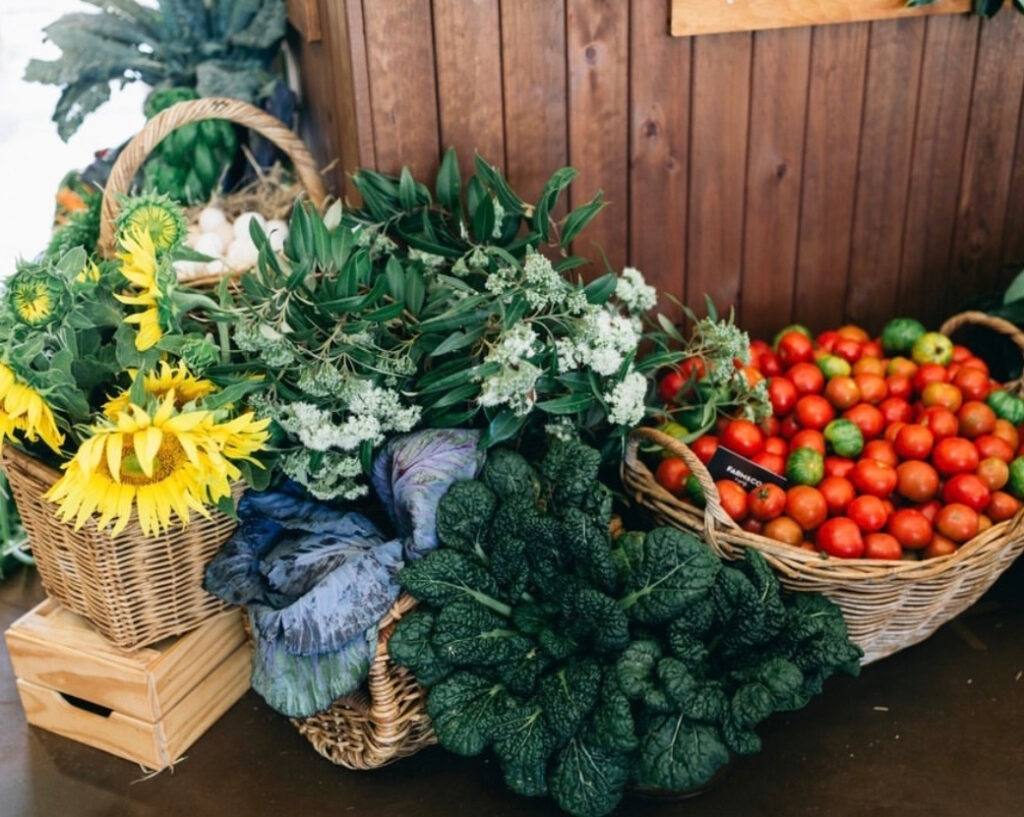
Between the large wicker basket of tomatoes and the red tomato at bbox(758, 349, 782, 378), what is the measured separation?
42 mm

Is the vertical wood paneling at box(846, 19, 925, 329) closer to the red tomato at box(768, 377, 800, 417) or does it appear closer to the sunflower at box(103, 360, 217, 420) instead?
the red tomato at box(768, 377, 800, 417)

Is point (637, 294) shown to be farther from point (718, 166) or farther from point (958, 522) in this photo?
point (958, 522)

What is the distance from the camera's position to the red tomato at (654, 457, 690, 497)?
2115mm

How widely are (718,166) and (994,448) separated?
0.83 m

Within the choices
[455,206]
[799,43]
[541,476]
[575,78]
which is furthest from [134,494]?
[799,43]

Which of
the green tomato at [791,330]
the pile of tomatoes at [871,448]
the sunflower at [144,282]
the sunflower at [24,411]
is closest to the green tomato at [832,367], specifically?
the pile of tomatoes at [871,448]

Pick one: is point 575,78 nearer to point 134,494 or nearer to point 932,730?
point 134,494

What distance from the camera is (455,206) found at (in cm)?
213

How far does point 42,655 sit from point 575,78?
4.98ft

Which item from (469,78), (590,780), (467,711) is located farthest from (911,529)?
(469,78)

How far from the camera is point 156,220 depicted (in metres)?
1.85

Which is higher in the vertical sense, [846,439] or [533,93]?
[533,93]

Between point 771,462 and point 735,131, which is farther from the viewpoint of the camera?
point 735,131

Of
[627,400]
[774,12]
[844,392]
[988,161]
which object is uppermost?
[774,12]
